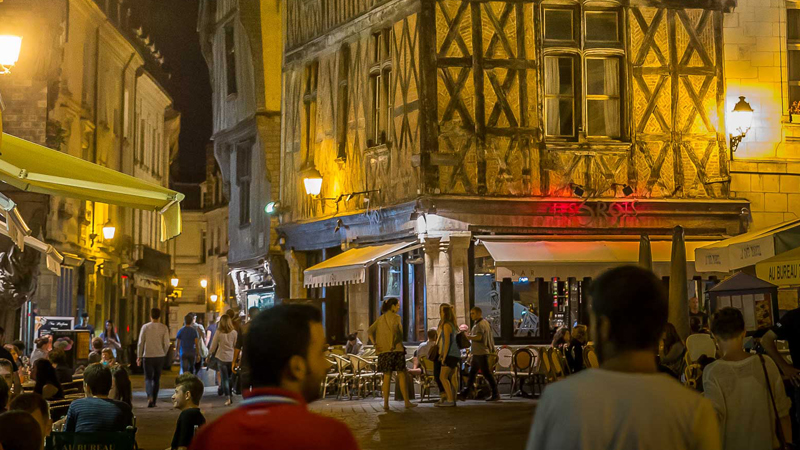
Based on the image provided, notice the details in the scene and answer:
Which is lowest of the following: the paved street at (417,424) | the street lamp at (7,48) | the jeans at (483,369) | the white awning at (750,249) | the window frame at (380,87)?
the paved street at (417,424)

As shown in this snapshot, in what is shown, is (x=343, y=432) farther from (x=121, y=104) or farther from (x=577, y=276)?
(x=121, y=104)

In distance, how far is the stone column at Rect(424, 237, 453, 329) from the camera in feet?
67.1

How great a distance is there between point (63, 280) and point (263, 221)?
250 inches

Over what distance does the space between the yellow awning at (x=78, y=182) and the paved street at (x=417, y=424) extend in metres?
3.19

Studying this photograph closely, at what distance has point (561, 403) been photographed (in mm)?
3090

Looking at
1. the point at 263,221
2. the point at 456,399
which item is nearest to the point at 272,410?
the point at 456,399

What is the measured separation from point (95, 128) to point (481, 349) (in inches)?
829

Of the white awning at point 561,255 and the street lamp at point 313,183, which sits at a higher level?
the street lamp at point 313,183

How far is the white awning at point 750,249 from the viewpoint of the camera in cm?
1159

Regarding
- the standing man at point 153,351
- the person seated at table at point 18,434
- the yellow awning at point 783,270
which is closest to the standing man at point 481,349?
the standing man at point 153,351

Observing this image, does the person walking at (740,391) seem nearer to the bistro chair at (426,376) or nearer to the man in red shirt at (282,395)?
the man in red shirt at (282,395)

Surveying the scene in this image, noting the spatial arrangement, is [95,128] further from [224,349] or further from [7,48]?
[7,48]

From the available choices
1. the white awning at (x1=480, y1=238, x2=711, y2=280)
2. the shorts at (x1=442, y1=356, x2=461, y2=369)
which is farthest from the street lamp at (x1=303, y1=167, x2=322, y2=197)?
the shorts at (x1=442, y1=356, x2=461, y2=369)

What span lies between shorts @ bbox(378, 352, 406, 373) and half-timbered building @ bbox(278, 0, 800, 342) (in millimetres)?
3325
